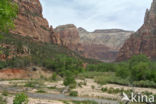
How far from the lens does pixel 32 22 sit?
368 feet

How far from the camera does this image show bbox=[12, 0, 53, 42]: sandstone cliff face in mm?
104331

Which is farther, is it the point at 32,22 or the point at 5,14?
the point at 32,22

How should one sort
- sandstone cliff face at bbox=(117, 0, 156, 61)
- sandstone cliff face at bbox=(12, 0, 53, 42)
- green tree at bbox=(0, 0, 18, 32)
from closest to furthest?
green tree at bbox=(0, 0, 18, 32), sandstone cliff face at bbox=(12, 0, 53, 42), sandstone cliff face at bbox=(117, 0, 156, 61)

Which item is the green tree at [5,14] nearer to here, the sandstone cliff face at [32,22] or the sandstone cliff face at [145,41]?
the sandstone cliff face at [32,22]

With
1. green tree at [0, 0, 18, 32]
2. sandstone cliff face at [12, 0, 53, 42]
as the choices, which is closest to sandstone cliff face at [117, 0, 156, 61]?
sandstone cliff face at [12, 0, 53, 42]

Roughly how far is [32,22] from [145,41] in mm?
107703

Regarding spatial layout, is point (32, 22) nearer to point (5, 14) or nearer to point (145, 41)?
point (145, 41)

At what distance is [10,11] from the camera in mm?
5227

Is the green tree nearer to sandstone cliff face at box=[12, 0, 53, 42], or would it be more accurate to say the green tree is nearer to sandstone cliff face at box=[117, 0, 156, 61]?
sandstone cliff face at box=[12, 0, 53, 42]

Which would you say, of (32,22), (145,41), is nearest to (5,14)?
(32,22)

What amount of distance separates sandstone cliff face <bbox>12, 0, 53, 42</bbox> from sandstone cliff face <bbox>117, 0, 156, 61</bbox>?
88.5m

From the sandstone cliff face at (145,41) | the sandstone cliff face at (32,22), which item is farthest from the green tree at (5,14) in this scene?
the sandstone cliff face at (145,41)

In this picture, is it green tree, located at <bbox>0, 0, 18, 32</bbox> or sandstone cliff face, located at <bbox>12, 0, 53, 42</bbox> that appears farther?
sandstone cliff face, located at <bbox>12, 0, 53, 42</bbox>

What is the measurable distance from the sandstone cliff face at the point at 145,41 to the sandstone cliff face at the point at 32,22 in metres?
88.5
